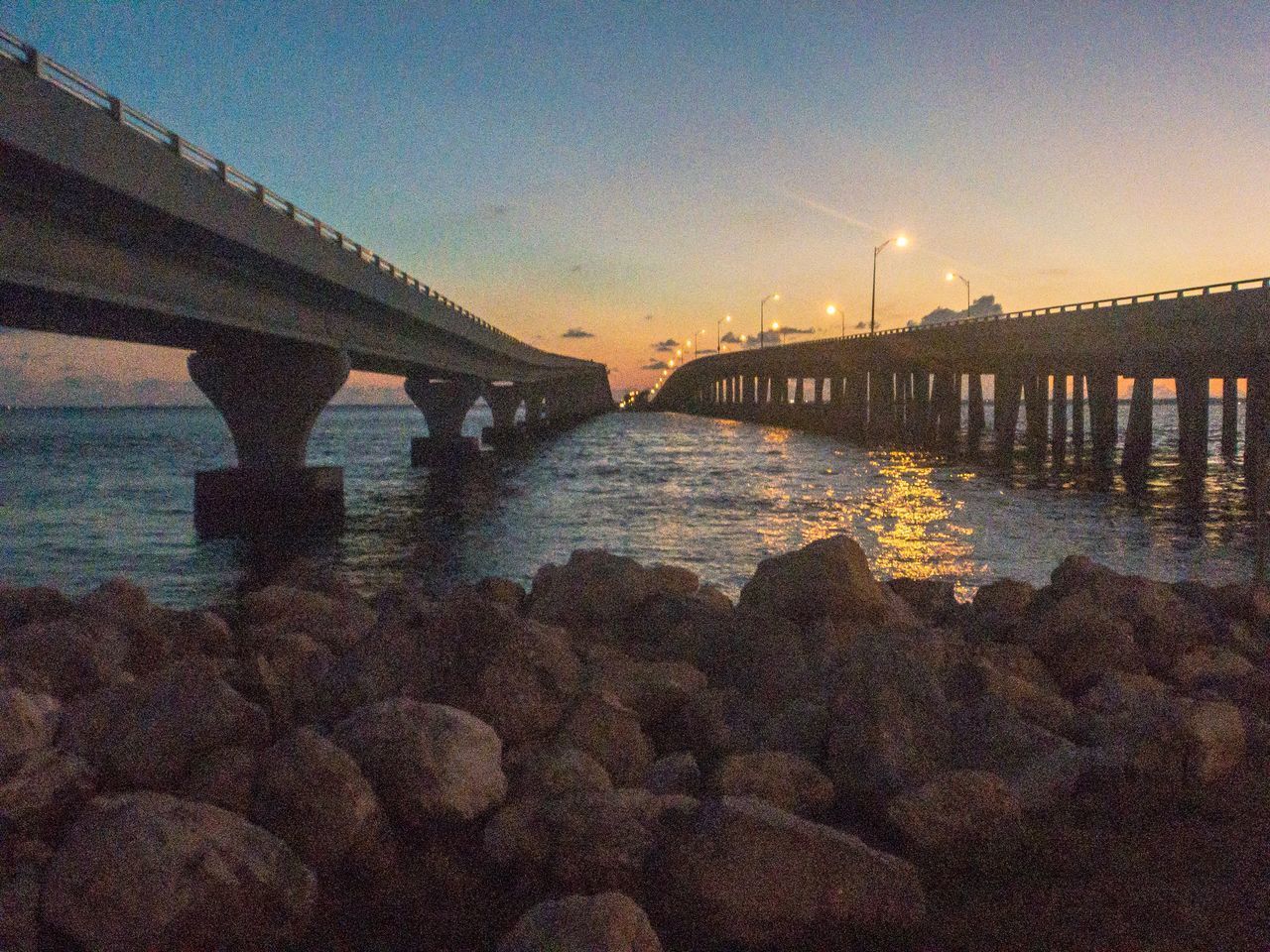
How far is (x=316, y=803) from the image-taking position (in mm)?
5031

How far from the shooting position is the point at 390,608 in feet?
24.1

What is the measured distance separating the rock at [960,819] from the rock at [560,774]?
157cm

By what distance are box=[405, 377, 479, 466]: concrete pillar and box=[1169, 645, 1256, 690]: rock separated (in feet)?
194

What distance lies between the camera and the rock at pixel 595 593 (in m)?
Answer: 10.2

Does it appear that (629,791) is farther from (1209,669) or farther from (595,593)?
(1209,669)

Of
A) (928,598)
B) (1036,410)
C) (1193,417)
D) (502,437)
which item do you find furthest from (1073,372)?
(928,598)

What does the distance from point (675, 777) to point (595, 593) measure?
4.42 meters

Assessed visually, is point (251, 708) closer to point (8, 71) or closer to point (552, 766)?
point (552, 766)

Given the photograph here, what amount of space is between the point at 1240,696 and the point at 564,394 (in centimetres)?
14107

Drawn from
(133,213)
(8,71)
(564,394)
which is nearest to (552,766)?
(8,71)

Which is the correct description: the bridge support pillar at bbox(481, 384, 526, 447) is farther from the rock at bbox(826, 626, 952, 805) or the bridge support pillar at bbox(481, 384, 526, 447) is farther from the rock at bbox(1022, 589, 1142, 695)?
the rock at bbox(826, 626, 952, 805)

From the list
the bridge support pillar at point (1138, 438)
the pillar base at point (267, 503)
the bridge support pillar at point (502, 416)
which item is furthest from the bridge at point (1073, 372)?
the bridge support pillar at point (502, 416)

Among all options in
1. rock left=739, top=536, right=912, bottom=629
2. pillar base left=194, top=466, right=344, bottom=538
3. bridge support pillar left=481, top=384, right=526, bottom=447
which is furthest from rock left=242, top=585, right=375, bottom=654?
bridge support pillar left=481, top=384, right=526, bottom=447

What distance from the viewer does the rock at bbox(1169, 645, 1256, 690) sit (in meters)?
8.64
